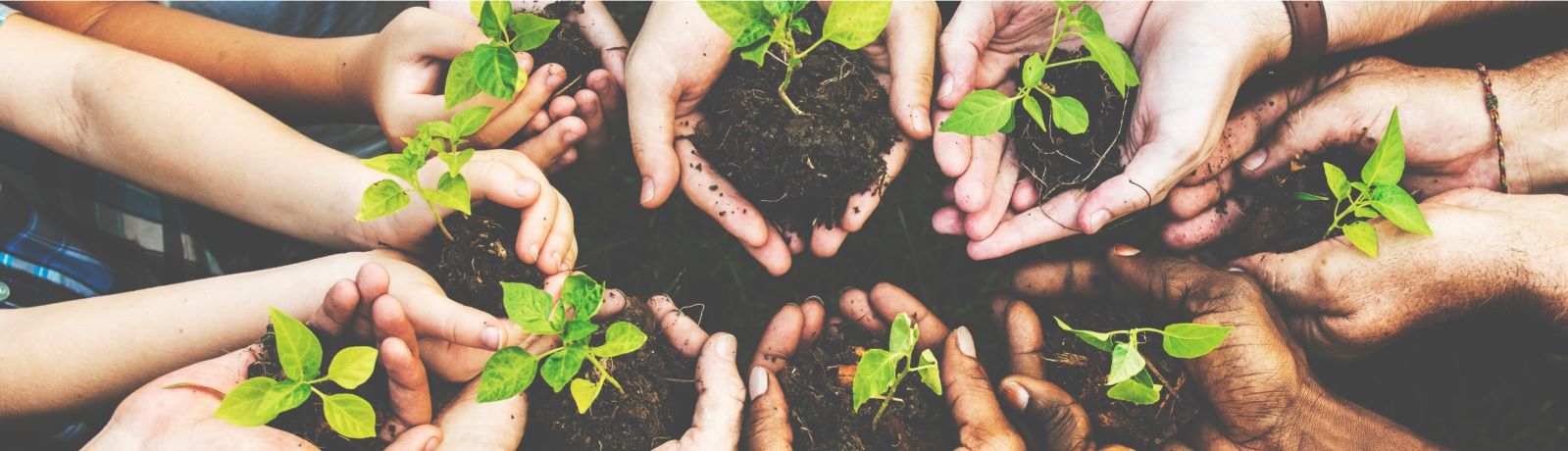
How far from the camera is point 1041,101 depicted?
8.19 ft

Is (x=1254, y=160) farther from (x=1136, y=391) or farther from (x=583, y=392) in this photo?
(x=583, y=392)

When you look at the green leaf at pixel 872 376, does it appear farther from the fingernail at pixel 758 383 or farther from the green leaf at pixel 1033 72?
the green leaf at pixel 1033 72

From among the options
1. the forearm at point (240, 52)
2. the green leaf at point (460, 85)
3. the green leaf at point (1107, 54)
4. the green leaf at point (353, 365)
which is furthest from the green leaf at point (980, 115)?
the forearm at point (240, 52)

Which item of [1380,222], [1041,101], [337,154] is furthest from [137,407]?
[1380,222]

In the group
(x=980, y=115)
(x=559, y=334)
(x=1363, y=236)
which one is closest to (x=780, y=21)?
(x=980, y=115)

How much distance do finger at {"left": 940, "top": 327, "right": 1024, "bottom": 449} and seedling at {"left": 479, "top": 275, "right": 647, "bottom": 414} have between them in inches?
37.0

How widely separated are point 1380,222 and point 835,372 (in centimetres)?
168

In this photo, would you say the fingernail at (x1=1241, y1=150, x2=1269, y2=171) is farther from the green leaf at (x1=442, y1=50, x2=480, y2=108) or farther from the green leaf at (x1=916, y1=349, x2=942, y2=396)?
the green leaf at (x1=442, y1=50, x2=480, y2=108)

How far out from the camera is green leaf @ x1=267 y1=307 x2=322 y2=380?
5.41 feet

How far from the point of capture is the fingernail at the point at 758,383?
2295 mm

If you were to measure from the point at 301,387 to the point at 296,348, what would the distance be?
0.10m

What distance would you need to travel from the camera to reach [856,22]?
2031mm

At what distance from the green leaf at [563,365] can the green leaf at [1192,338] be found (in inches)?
57.3

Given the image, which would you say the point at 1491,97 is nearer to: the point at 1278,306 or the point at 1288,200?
the point at 1288,200
